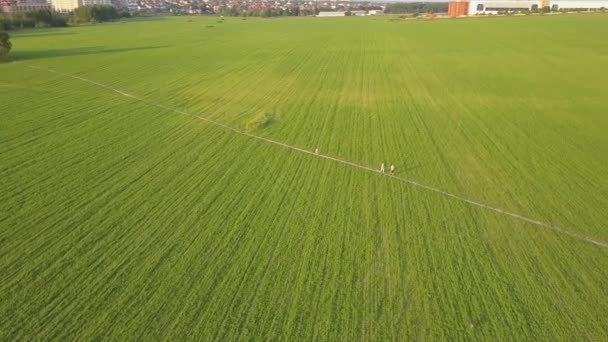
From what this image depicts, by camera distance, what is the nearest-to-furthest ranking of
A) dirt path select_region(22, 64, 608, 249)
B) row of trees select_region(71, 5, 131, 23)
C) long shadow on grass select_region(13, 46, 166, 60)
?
dirt path select_region(22, 64, 608, 249)
long shadow on grass select_region(13, 46, 166, 60)
row of trees select_region(71, 5, 131, 23)

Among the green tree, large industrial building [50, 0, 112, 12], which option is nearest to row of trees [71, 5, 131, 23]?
large industrial building [50, 0, 112, 12]

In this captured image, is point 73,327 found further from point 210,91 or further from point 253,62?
point 253,62

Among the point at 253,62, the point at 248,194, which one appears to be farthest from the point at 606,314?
the point at 253,62

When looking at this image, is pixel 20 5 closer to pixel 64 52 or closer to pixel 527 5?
pixel 64 52

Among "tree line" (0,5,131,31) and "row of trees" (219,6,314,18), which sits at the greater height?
"row of trees" (219,6,314,18)

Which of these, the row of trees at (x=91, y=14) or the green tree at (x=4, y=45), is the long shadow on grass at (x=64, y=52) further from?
the row of trees at (x=91, y=14)

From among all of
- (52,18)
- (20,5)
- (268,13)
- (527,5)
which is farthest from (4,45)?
(527,5)

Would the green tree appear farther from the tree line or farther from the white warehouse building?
the white warehouse building

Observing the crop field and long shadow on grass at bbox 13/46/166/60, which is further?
long shadow on grass at bbox 13/46/166/60
